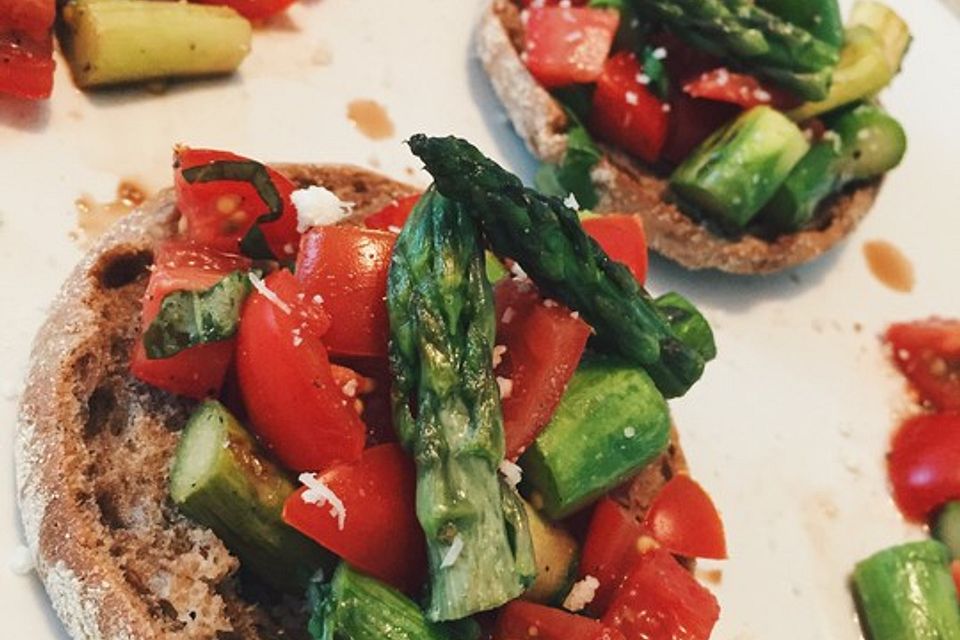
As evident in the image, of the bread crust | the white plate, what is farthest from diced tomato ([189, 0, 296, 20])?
the bread crust

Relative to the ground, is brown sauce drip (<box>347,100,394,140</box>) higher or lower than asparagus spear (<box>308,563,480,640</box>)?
lower

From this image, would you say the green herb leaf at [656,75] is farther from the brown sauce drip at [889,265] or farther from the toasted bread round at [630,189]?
the brown sauce drip at [889,265]

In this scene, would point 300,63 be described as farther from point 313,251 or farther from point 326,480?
point 326,480

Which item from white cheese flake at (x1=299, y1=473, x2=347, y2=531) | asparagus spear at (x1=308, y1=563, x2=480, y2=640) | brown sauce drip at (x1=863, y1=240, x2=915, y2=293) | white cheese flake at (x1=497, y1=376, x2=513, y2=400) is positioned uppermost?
white cheese flake at (x1=497, y1=376, x2=513, y2=400)

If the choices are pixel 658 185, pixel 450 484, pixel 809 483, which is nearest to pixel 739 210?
pixel 658 185

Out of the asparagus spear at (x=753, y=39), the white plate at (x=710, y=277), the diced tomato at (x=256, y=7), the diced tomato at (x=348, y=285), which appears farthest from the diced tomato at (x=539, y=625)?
the diced tomato at (x=256, y=7)

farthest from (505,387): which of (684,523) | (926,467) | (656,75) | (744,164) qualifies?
(926,467)

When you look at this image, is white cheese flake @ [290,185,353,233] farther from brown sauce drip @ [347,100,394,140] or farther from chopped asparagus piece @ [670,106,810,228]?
chopped asparagus piece @ [670,106,810,228]
